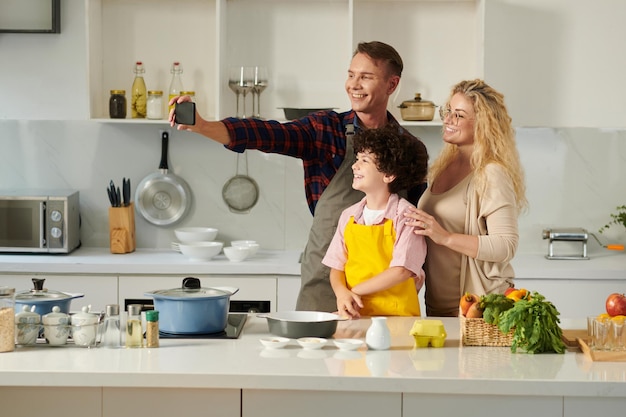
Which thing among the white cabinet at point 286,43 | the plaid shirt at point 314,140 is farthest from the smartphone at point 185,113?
the white cabinet at point 286,43

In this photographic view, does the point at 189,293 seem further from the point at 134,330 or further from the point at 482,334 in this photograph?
the point at 482,334

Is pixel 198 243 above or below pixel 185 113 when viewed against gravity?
below

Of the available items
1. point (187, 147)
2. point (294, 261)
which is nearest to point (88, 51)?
point (187, 147)

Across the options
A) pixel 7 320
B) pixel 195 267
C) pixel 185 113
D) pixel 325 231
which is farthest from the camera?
pixel 195 267

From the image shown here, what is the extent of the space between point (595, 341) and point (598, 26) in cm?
269

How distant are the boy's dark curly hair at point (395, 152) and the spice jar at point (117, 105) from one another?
6.71 ft

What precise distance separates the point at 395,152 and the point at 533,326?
80cm

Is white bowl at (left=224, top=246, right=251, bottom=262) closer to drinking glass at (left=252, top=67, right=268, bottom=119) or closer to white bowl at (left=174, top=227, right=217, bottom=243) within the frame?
white bowl at (left=174, top=227, right=217, bottom=243)

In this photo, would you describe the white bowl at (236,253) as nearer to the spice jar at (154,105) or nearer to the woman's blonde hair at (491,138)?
the spice jar at (154,105)

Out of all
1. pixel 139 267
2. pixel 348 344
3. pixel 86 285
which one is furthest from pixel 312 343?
pixel 86 285

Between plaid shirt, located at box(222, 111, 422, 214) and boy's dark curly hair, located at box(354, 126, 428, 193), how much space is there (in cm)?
37

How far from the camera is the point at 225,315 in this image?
9.29ft

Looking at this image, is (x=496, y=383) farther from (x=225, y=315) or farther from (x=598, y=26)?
(x=598, y=26)

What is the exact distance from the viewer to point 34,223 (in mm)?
4703
